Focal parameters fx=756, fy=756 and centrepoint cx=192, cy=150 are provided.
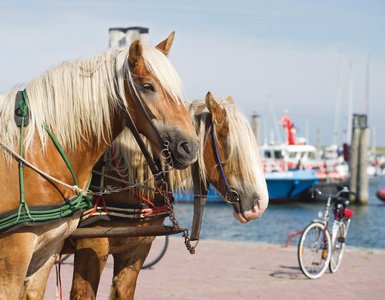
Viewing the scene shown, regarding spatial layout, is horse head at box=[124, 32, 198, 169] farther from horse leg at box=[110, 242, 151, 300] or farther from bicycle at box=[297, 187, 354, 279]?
bicycle at box=[297, 187, 354, 279]

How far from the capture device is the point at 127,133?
521 centimetres

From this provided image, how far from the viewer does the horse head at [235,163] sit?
526cm

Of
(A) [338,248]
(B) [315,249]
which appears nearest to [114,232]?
(B) [315,249]

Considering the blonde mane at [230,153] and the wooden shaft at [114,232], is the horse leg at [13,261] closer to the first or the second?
the wooden shaft at [114,232]

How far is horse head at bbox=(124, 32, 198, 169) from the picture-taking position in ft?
13.4

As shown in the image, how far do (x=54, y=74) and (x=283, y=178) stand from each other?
136 feet

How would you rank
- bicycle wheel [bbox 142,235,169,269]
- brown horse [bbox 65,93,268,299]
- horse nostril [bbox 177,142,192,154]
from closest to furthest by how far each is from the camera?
horse nostril [bbox 177,142,192,154] < brown horse [bbox 65,93,268,299] < bicycle wheel [bbox 142,235,169,269]

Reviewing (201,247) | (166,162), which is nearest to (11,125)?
(166,162)

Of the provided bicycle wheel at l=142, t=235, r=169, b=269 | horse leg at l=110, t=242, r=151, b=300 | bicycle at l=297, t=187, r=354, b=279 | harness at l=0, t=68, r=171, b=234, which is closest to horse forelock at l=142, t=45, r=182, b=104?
harness at l=0, t=68, r=171, b=234

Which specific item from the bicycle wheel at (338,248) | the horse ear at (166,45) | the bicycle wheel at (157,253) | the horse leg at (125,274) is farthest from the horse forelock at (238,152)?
the bicycle wheel at (338,248)

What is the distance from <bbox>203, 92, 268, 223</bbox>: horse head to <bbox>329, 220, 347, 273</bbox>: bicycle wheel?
238 inches

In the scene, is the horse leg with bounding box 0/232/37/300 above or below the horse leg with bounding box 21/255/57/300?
above

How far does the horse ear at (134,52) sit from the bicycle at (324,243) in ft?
22.5

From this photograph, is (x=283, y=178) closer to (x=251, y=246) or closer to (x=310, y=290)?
(x=251, y=246)
